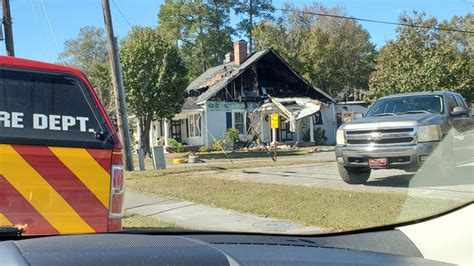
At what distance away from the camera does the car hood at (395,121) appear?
5.86m


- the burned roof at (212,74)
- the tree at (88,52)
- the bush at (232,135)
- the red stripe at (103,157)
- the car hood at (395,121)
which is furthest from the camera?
the bush at (232,135)

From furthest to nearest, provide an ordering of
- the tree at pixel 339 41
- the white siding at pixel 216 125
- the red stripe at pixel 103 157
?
the white siding at pixel 216 125, the tree at pixel 339 41, the red stripe at pixel 103 157

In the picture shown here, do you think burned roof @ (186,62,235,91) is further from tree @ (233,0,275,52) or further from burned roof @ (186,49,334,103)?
tree @ (233,0,275,52)

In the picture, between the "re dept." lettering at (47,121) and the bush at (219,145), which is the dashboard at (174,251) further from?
the bush at (219,145)

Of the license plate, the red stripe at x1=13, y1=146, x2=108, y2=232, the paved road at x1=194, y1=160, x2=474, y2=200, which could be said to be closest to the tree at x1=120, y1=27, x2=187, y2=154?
the paved road at x1=194, y1=160, x2=474, y2=200

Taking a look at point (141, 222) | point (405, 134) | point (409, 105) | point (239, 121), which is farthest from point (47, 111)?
point (239, 121)

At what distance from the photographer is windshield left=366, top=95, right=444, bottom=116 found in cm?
526

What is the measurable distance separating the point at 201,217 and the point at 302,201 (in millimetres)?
1390

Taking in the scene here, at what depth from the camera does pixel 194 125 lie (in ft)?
96.2

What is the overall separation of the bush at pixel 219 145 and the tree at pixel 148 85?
3519 mm

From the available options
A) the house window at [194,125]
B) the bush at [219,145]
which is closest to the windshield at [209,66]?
the bush at [219,145]

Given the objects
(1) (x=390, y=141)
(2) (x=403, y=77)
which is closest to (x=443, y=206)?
(2) (x=403, y=77)

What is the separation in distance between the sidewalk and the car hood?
6.82ft

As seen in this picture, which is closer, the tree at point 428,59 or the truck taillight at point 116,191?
the tree at point 428,59
